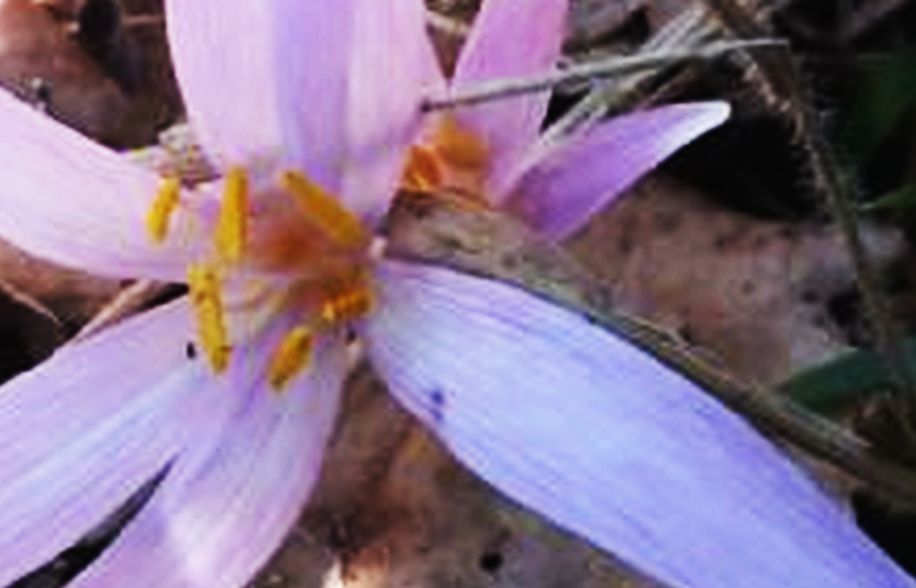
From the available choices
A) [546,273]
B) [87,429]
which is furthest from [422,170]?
[87,429]

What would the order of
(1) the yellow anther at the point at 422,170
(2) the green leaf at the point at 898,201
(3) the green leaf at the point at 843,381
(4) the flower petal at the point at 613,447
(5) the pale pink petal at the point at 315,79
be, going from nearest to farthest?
(4) the flower petal at the point at 613,447, (5) the pale pink petal at the point at 315,79, (1) the yellow anther at the point at 422,170, (3) the green leaf at the point at 843,381, (2) the green leaf at the point at 898,201

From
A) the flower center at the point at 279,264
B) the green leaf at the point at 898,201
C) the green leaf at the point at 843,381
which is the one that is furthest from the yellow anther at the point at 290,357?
the green leaf at the point at 898,201

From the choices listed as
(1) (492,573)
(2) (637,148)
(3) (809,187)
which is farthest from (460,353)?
(3) (809,187)

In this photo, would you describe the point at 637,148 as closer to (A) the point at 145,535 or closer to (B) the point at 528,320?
(B) the point at 528,320

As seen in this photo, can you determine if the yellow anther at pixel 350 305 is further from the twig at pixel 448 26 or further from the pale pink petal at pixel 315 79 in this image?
the twig at pixel 448 26

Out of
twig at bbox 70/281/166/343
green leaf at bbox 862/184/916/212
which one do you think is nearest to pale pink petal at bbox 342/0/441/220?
twig at bbox 70/281/166/343

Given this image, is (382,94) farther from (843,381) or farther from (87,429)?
(843,381)
